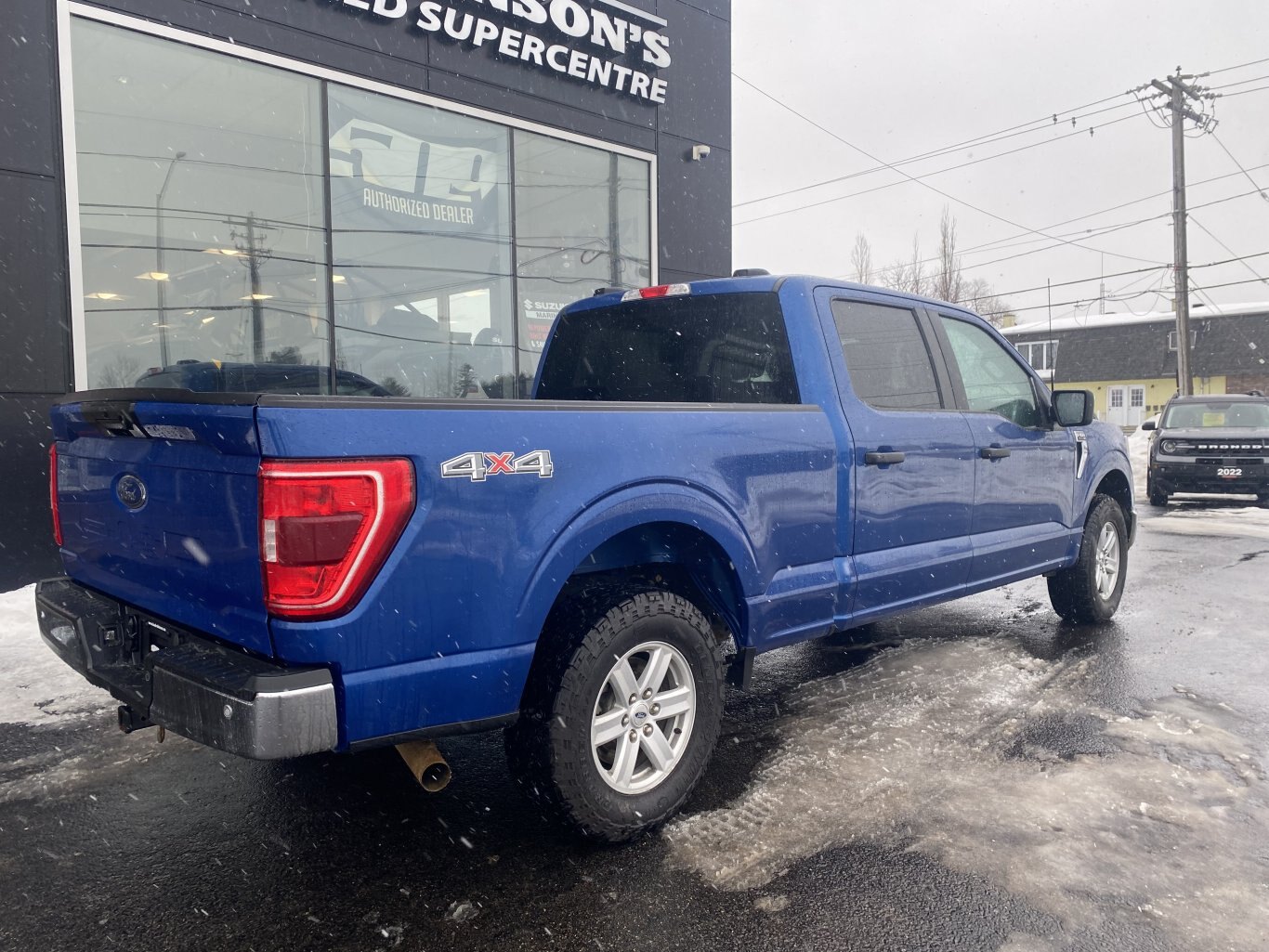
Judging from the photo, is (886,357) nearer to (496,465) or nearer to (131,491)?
(496,465)

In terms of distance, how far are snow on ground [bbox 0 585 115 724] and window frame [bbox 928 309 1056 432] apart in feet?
14.3

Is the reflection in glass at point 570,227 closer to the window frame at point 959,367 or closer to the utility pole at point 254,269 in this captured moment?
the utility pole at point 254,269

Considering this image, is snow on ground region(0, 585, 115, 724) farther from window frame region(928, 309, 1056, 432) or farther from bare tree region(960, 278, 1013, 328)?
bare tree region(960, 278, 1013, 328)

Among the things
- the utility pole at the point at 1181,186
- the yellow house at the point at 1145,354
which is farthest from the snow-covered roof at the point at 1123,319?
the utility pole at the point at 1181,186

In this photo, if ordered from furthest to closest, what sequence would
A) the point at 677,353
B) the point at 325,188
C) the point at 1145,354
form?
the point at 1145,354 < the point at 325,188 < the point at 677,353

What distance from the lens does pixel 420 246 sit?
889 cm

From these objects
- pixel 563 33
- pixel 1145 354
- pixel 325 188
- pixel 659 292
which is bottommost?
pixel 659 292

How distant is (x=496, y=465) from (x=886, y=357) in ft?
7.54

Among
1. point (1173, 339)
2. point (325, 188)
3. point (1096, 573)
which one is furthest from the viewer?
point (1173, 339)

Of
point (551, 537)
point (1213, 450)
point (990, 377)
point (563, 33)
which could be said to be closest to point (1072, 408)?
point (990, 377)

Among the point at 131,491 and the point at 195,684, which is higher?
the point at 131,491

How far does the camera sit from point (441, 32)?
8703 mm

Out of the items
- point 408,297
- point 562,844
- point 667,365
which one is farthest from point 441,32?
point 562,844

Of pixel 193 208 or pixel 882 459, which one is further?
pixel 193 208
